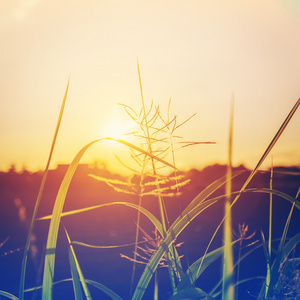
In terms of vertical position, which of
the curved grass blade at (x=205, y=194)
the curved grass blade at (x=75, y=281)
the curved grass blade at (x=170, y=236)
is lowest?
the curved grass blade at (x=75, y=281)

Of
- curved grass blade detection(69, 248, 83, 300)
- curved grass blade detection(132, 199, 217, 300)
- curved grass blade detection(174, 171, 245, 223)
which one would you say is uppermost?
curved grass blade detection(174, 171, 245, 223)

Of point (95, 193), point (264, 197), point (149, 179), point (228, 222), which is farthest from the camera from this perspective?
point (264, 197)

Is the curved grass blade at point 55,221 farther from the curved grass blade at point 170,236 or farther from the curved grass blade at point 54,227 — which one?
the curved grass blade at point 170,236

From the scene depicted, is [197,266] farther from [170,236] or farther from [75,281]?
[75,281]

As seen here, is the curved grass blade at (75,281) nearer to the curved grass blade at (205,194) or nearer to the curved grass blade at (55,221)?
the curved grass blade at (55,221)

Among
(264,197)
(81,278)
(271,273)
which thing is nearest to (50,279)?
(81,278)

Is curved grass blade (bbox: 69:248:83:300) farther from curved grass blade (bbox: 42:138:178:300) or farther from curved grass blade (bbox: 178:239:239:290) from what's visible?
curved grass blade (bbox: 178:239:239:290)

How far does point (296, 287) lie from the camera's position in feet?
2.21

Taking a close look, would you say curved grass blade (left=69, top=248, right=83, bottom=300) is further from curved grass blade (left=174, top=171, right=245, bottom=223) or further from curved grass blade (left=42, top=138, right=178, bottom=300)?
curved grass blade (left=174, top=171, right=245, bottom=223)

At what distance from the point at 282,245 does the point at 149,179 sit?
27 centimetres

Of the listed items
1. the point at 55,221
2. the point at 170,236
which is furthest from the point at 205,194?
the point at 55,221

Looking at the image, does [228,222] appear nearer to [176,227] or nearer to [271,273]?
[176,227]

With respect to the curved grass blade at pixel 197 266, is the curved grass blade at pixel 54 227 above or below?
above

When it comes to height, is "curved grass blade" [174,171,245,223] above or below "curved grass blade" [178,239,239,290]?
above
